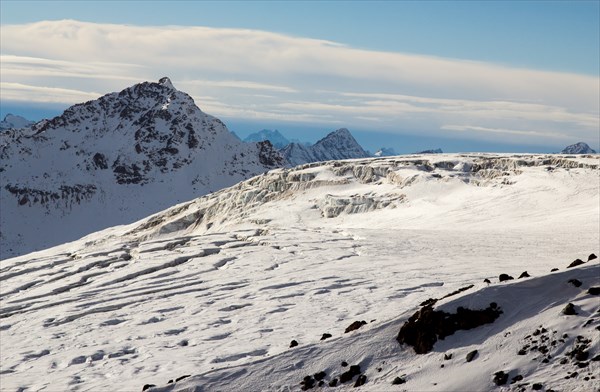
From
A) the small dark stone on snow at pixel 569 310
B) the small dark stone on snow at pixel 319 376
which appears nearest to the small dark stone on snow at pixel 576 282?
the small dark stone on snow at pixel 569 310

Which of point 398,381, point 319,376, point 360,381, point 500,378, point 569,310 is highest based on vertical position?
point 569,310

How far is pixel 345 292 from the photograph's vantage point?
1446 inches

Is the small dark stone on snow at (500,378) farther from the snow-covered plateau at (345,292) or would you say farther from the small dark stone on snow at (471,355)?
the small dark stone on snow at (471,355)

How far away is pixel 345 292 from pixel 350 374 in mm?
17921

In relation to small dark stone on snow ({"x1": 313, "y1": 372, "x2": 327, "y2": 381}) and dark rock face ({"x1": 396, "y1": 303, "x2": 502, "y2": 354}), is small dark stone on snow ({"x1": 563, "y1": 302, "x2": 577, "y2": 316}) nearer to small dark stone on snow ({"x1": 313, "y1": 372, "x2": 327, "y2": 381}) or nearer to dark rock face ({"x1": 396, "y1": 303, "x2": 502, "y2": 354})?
dark rock face ({"x1": 396, "y1": 303, "x2": 502, "y2": 354})

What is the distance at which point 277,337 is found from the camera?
29.3 m

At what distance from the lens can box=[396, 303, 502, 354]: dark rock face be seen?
63.0ft

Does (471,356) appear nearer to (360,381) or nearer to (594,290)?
(360,381)

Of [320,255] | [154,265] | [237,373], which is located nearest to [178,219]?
[154,265]

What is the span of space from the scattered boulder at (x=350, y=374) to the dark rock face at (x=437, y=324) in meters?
1.59

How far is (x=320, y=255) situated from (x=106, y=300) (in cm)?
1477

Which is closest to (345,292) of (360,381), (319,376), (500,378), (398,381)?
(319,376)

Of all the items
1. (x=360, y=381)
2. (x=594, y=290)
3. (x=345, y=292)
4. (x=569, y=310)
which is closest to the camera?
(x=569, y=310)

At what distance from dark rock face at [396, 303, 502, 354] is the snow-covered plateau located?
0.13ft
